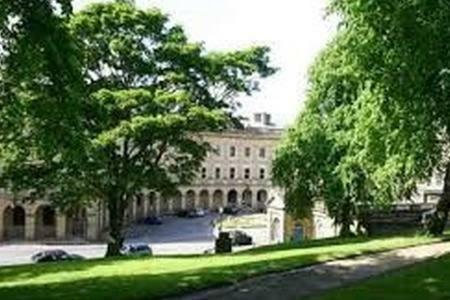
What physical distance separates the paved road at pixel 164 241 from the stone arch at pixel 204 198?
11959 mm

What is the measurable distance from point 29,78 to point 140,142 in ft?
69.4

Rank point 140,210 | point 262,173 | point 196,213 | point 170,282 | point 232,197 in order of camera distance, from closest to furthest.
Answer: point 170,282, point 140,210, point 196,213, point 232,197, point 262,173

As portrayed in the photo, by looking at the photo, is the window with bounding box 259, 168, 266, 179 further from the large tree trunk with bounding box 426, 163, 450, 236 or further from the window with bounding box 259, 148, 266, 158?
the large tree trunk with bounding box 426, 163, 450, 236

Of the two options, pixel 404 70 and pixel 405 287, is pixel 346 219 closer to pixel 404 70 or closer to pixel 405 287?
pixel 404 70

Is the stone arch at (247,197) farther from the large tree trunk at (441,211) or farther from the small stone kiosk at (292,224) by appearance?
the large tree trunk at (441,211)

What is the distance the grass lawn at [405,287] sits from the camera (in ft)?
64.8

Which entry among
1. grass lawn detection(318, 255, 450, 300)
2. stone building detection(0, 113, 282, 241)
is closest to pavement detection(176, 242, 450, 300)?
grass lawn detection(318, 255, 450, 300)

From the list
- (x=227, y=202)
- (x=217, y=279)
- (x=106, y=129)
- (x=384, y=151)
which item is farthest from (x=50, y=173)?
(x=227, y=202)

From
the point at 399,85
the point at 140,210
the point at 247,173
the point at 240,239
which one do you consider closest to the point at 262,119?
the point at 247,173

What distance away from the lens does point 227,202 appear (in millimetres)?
142750

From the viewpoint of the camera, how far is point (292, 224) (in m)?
81.9

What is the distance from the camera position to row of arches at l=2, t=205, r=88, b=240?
301ft

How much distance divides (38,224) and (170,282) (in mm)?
75099

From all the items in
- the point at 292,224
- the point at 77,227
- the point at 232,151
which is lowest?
the point at 77,227
